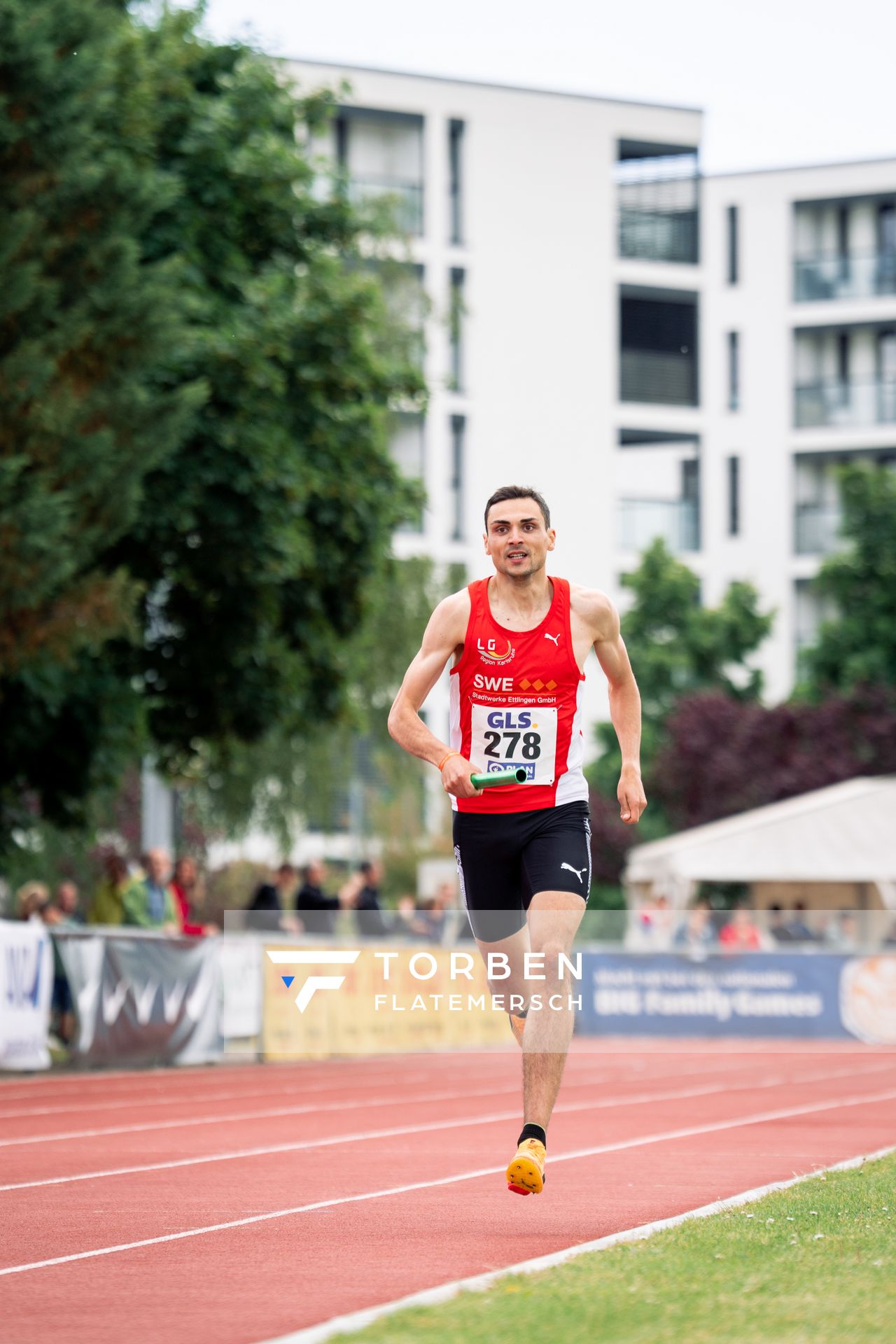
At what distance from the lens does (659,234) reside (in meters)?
63.8

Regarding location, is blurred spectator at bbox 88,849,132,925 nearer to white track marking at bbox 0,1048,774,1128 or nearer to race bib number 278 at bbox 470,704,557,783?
white track marking at bbox 0,1048,774,1128

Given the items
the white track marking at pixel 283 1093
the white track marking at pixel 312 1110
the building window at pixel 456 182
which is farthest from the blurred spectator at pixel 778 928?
the building window at pixel 456 182

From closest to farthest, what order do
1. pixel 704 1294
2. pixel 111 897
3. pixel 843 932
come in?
1. pixel 704 1294
2. pixel 111 897
3. pixel 843 932

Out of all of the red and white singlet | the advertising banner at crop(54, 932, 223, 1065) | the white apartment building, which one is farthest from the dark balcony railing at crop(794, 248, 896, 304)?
the red and white singlet

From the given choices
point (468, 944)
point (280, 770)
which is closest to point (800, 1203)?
point (468, 944)

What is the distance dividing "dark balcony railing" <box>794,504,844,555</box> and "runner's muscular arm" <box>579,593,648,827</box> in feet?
184

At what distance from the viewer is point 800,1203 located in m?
8.67

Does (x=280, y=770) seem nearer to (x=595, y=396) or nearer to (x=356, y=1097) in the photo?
(x=356, y=1097)

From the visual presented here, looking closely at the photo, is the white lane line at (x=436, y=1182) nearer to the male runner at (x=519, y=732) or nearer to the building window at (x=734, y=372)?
the male runner at (x=519, y=732)

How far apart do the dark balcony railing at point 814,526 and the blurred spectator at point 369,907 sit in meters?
39.6

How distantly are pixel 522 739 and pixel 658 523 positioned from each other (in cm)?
5712

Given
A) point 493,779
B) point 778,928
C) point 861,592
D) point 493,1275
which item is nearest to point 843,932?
point 778,928

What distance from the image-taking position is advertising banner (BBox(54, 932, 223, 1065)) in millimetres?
21172

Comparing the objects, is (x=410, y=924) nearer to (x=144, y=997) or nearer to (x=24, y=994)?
(x=144, y=997)
